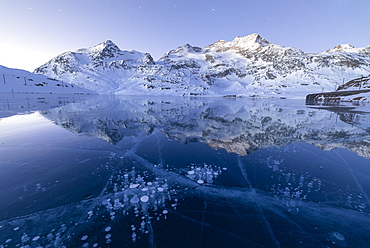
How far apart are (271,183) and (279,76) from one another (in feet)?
724

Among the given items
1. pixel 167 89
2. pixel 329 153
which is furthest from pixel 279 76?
pixel 329 153

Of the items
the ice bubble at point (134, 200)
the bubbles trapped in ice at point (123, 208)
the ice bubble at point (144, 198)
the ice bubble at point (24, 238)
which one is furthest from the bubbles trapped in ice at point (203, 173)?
the ice bubble at point (24, 238)

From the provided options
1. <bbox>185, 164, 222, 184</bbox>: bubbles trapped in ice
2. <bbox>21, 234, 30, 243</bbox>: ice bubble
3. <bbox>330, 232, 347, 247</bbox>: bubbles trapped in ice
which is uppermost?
<bbox>185, 164, 222, 184</bbox>: bubbles trapped in ice

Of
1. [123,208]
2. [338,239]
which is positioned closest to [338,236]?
[338,239]

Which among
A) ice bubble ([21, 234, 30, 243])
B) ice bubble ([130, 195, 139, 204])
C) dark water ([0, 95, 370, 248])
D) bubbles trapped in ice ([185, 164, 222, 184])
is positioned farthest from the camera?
bubbles trapped in ice ([185, 164, 222, 184])

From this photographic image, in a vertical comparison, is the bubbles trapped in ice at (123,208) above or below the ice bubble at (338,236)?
above

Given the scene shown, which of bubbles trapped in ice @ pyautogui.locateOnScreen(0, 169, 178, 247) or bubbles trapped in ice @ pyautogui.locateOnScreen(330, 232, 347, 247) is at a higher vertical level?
bubbles trapped in ice @ pyautogui.locateOnScreen(0, 169, 178, 247)

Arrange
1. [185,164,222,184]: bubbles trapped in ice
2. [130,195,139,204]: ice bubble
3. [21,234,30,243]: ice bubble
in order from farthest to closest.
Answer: [185,164,222,184]: bubbles trapped in ice, [130,195,139,204]: ice bubble, [21,234,30,243]: ice bubble

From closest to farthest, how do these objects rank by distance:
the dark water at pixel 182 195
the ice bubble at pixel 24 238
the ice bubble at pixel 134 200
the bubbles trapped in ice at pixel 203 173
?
the ice bubble at pixel 24 238, the dark water at pixel 182 195, the ice bubble at pixel 134 200, the bubbles trapped in ice at pixel 203 173

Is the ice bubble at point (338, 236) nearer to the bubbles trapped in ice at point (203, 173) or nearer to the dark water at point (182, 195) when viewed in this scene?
the dark water at point (182, 195)

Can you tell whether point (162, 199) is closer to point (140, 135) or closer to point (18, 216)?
point (18, 216)

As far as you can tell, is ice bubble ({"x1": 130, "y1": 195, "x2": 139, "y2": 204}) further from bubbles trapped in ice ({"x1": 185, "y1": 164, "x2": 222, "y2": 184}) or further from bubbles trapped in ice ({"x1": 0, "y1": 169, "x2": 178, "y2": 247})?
bubbles trapped in ice ({"x1": 185, "y1": 164, "x2": 222, "y2": 184})

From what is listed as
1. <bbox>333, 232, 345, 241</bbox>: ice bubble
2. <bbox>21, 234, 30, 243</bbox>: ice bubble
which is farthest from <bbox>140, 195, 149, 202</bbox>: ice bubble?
<bbox>333, 232, 345, 241</bbox>: ice bubble

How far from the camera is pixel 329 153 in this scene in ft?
22.7
